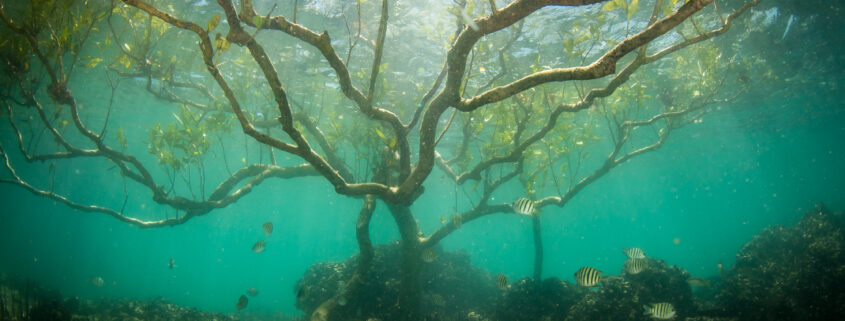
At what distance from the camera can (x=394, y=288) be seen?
11.6 metres

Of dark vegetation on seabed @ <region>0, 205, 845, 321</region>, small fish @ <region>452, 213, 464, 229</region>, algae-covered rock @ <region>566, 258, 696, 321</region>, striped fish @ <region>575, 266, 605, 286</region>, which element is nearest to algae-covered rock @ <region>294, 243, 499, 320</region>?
dark vegetation on seabed @ <region>0, 205, 845, 321</region>

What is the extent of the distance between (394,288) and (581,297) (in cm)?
599

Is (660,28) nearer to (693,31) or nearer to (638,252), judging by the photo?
(638,252)

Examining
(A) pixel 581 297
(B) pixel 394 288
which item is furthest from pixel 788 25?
(B) pixel 394 288

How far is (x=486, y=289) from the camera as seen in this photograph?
51.3ft

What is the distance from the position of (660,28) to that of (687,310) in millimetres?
11180

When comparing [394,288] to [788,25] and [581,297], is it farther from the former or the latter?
[788,25]

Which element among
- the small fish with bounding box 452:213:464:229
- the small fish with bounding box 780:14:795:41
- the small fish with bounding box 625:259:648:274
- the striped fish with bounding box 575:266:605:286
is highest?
the small fish with bounding box 780:14:795:41

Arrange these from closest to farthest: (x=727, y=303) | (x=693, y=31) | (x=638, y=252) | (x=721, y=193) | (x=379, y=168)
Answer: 1. (x=379, y=168)
2. (x=638, y=252)
3. (x=727, y=303)
4. (x=693, y=31)
5. (x=721, y=193)

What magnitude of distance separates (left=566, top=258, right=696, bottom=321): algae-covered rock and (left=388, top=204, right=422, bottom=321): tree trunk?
4.49 metres

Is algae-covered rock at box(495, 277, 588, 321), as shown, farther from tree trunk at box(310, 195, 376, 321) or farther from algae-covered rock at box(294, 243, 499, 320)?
tree trunk at box(310, 195, 376, 321)

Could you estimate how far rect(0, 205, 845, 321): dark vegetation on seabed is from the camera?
377 inches

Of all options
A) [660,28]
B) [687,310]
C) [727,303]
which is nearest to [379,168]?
[660,28]

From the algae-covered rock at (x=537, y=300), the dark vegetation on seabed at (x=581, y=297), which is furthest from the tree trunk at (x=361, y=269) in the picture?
the algae-covered rock at (x=537, y=300)
